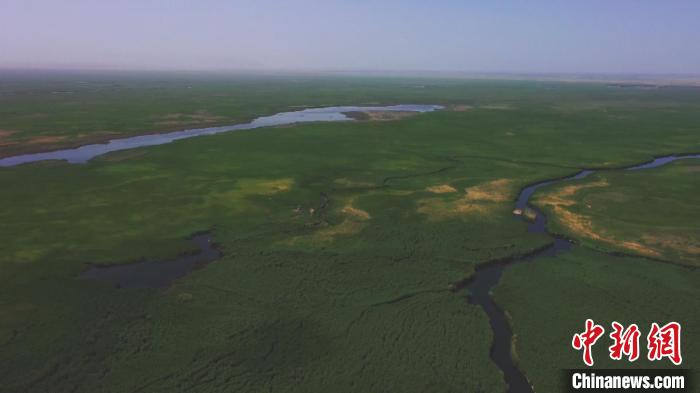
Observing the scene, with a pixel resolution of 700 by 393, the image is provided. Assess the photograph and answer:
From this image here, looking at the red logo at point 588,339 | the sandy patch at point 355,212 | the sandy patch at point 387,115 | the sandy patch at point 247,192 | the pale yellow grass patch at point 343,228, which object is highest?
the sandy patch at point 387,115

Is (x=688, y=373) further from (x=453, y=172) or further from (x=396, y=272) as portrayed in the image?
(x=453, y=172)

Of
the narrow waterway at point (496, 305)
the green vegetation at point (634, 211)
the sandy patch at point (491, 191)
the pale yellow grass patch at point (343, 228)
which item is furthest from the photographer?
the sandy patch at point (491, 191)

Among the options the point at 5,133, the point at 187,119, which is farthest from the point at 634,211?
the point at 5,133

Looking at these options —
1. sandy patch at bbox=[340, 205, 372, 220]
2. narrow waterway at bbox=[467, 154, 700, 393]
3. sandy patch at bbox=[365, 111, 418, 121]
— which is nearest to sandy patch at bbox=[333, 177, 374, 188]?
sandy patch at bbox=[340, 205, 372, 220]

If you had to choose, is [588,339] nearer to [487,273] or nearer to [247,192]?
[487,273]

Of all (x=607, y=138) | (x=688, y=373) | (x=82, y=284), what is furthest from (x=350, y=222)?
(x=607, y=138)

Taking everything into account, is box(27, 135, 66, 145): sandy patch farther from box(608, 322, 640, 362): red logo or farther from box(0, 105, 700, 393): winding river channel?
box(608, 322, 640, 362): red logo

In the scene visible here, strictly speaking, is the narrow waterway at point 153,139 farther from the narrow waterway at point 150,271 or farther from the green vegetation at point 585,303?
the green vegetation at point 585,303

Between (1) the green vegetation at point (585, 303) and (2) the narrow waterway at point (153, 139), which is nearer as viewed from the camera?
(1) the green vegetation at point (585, 303)

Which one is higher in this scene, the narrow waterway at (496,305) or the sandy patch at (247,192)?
the sandy patch at (247,192)

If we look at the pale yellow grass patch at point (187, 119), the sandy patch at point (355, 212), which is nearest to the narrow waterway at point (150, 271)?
→ the sandy patch at point (355, 212)

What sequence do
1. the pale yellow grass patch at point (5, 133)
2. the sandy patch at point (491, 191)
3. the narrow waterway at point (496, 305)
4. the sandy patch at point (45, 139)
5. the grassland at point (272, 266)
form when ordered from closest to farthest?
the grassland at point (272, 266) < the narrow waterway at point (496, 305) < the sandy patch at point (491, 191) < the sandy patch at point (45, 139) < the pale yellow grass patch at point (5, 133)
